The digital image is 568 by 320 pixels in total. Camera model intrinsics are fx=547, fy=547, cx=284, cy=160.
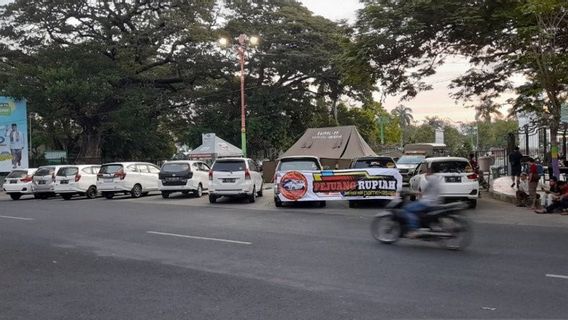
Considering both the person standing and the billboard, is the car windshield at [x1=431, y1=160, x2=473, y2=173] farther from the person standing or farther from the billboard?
the person standing

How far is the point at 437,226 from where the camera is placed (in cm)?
1000

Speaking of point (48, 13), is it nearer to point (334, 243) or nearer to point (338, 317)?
point (334, 243)

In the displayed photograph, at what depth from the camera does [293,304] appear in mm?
6133

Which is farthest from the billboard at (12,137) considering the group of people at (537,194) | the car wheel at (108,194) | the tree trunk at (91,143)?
the group of people at (537,194)

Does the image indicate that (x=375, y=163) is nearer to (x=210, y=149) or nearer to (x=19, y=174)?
(x=210, y=149)

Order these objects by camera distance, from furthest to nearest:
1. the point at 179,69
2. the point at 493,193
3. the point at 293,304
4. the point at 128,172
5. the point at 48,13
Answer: the point at 179,69, the point at 48,13, the point at 128,172, the point at 493,193, the point at 293,304

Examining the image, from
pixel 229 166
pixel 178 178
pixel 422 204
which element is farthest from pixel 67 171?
pixel 422 204

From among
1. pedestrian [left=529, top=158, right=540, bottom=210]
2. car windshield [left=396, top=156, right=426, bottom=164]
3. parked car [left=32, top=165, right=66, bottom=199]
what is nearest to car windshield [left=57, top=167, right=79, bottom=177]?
parked car [left=32, top=165, right=66, bottom=199]

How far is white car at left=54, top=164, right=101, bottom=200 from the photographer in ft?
79.5

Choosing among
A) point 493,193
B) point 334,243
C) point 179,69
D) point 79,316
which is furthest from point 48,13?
point 79,316

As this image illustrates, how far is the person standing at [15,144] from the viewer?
33.9 m

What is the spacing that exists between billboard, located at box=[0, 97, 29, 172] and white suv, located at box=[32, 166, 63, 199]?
386 inches

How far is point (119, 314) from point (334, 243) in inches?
210

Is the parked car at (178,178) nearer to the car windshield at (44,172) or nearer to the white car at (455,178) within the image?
the car windshield at (44,172)
